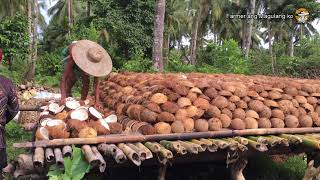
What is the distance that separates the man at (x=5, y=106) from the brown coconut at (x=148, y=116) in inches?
56.4

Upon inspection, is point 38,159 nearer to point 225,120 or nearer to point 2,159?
point 2,159

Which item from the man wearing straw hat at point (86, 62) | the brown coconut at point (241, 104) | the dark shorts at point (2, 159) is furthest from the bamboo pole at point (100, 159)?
the brown coconut at point (241, 104)

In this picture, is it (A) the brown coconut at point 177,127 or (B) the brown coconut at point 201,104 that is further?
(B) the brown coconut at point 201,104

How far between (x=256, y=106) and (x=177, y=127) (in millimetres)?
1182

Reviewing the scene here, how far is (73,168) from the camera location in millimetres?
3998

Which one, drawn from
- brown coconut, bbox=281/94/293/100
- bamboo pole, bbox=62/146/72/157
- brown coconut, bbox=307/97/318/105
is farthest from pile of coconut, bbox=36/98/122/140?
brown coconut, bbox=307/97/318/105

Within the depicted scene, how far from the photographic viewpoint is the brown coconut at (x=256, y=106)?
5.41m

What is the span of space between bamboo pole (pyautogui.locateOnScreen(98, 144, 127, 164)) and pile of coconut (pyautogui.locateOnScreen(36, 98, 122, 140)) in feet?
0.78

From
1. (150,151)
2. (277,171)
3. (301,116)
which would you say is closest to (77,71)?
(150,151)

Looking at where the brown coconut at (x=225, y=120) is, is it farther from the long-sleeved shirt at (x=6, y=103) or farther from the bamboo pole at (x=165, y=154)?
the long-sleeved shirt at (x=6, y=103)

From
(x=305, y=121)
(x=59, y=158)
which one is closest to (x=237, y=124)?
(x=305, y=121)

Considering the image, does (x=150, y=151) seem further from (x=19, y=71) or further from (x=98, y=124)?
(x=19, y=71)

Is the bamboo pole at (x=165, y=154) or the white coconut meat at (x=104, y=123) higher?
the white coconut meat at (x=104, y=123)

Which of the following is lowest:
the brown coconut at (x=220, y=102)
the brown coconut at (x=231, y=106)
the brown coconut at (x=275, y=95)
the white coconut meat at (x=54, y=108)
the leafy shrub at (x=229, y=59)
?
the white coconut meat at (x=54, y=108)
